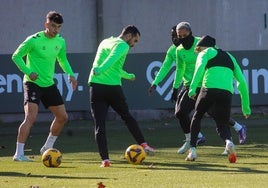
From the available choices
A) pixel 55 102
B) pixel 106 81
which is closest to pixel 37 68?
pixel 55 102

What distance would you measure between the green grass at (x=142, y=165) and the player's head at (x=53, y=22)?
186 centimetres

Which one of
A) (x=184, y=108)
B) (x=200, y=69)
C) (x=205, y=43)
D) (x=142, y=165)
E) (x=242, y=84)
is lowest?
(x=142, y=165)

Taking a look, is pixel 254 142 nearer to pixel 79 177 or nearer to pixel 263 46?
pixel 79 177

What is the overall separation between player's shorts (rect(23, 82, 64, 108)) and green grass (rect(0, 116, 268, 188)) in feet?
2.85

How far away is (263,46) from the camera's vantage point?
24.0m

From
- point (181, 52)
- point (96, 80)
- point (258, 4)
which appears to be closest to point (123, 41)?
point (96, 80)

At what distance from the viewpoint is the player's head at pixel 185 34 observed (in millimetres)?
14484

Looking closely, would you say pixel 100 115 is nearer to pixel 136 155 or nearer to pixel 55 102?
pixel 136 155

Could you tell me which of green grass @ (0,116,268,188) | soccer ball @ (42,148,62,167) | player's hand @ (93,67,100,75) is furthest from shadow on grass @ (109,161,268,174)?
player's hand @ (93,67,100,75)

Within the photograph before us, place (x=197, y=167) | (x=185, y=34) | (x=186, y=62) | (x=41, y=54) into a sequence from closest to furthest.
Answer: (x=197, y=167) → (x=41, y=54) → (x=185, y=34) → (x=186, y=62)

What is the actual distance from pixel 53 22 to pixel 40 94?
1087 mm

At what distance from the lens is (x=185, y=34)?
14.5m

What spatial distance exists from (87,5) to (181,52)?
8.69m

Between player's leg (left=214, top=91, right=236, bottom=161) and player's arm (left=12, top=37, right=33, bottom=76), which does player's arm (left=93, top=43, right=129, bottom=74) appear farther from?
player's leg (left=214, top=91, right=236, bottom=161)
